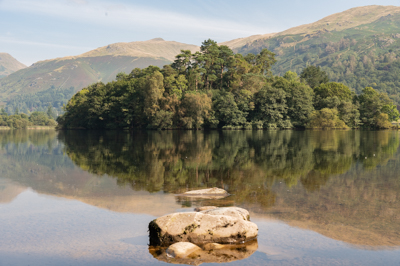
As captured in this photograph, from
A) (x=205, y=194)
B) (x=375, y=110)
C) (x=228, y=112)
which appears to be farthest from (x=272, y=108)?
(x=205, y=194)

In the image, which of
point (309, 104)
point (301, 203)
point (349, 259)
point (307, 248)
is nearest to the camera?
point (349, 259)

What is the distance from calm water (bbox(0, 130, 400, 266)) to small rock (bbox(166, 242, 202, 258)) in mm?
451

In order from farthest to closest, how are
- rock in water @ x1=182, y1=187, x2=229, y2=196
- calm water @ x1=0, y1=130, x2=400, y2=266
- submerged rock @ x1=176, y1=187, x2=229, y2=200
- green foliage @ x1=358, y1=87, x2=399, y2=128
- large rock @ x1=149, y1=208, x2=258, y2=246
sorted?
green foliage @ x1=358, y1=87, x2=399, y2=128 → rock in water @ x1=182, y1=187, x2=229, y2=196 → submerged rock @ x1=176, y1=187, x2=229, y2=200 → large rock @ x1=149, y1=208, x2=258, y2=246 → calm water @ x1=0, y1=130, x2=400, y2=266

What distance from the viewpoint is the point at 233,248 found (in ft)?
36.1

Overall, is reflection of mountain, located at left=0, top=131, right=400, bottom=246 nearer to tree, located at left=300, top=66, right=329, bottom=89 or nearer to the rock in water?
the rock in water

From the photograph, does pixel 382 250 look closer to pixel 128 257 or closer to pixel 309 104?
pixel 128 257

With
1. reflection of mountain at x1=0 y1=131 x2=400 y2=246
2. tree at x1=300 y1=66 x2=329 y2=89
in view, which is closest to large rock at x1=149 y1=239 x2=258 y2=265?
reflection of mountain at x1=0 y1=131 x2=400 y2=246

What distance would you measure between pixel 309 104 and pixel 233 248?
107m

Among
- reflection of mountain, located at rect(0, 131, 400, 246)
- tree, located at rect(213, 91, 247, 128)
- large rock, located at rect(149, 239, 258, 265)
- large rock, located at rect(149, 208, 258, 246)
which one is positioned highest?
tree, located at rect(213, 91, 247, 128)

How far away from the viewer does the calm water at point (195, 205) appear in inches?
419

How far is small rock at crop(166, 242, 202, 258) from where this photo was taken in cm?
1033

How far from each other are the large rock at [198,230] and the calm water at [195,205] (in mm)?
588

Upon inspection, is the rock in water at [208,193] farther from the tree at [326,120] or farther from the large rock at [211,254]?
the tree at [326,120]

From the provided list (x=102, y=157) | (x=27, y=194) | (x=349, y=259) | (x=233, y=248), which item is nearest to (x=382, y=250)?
(x=349, y=259)
